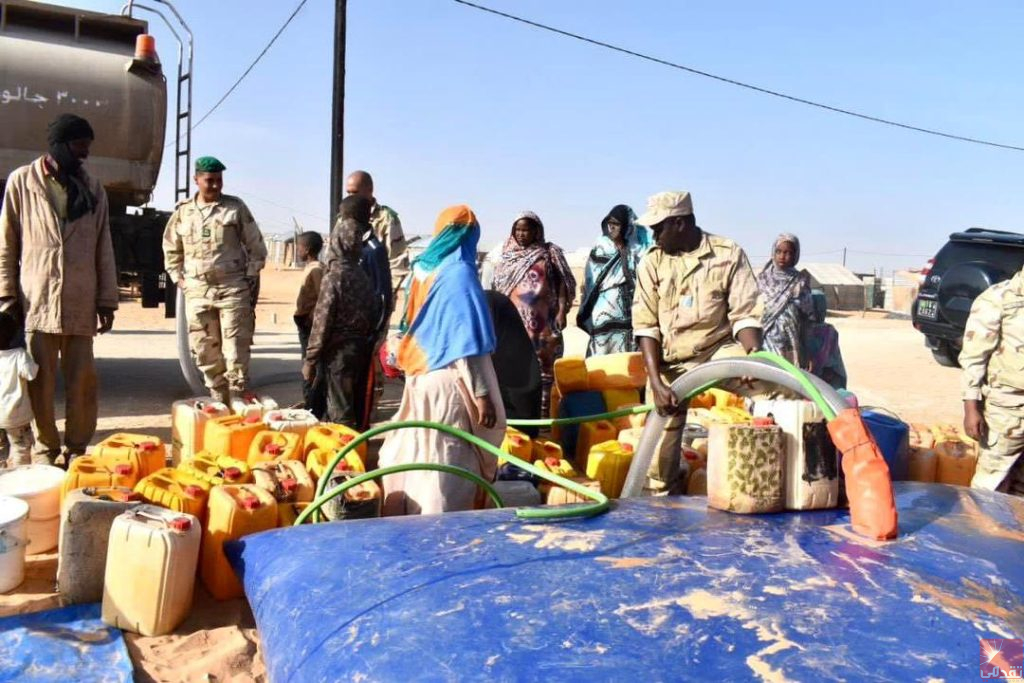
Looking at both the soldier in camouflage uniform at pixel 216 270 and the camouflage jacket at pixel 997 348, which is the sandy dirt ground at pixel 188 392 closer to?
the soldier in camouflage uniform at pixel 216 270

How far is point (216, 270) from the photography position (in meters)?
6.34

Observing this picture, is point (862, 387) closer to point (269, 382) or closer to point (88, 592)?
point (269, 382)

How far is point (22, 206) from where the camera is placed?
490cm

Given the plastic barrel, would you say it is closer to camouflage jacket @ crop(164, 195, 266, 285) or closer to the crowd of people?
the crowd of people

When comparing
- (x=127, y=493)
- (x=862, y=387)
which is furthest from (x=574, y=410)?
(x=862, y=387)

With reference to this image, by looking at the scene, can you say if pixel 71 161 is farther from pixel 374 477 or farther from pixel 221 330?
pixel 374 477

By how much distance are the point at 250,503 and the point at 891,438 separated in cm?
304

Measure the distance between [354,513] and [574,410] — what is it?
7.89ft

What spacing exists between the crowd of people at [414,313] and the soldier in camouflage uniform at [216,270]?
0.04 feet

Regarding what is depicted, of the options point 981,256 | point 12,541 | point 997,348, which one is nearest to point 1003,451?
point 997,348

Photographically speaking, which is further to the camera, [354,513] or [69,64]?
[69,64]

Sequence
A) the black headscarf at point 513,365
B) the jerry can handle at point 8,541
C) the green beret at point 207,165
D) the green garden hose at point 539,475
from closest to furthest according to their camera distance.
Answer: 1. the green garden hose at point 539,475
2. the jerry can handle at point 8,541
3. the black headscarf at point 513,365
4. the green beret at point 207,165

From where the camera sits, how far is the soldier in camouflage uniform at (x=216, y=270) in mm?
6336

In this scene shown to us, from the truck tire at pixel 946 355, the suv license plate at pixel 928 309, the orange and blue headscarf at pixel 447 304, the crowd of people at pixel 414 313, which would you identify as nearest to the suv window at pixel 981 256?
the suv license plate at pixel 928 309
